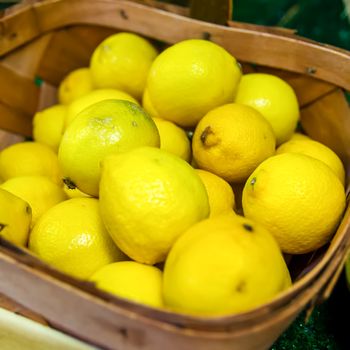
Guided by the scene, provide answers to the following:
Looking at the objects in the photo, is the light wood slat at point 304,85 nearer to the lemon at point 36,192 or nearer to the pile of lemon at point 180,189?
the pile of lemon at point 180,189

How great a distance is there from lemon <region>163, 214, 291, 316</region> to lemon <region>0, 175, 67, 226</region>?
0.29 m

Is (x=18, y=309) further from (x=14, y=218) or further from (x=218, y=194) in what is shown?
(x=218, y=194)

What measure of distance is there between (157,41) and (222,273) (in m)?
0.63

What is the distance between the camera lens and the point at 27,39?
960 millimetres

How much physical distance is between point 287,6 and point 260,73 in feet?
2.09

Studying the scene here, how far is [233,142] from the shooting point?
655 millimetres

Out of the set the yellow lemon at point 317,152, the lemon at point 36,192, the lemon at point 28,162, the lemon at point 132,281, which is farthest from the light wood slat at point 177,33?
the lemon at point 132,281

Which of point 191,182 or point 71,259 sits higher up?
point 191,182

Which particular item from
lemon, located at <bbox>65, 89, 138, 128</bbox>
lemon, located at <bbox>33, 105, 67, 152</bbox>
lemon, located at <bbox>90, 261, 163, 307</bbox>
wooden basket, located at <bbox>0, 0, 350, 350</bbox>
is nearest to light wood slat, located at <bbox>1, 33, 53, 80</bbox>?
wooden basket, located at <bbox>0, 0, 350, 350</bbox>

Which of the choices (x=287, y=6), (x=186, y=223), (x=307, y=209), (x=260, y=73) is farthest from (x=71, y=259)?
(x=287, y=6)

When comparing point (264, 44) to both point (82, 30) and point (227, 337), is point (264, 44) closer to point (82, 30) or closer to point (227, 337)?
point (82, 30)

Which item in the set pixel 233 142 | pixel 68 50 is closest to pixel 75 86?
pixel 68 50

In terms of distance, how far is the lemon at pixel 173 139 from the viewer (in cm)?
73

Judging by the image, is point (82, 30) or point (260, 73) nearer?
point (260, 73)
